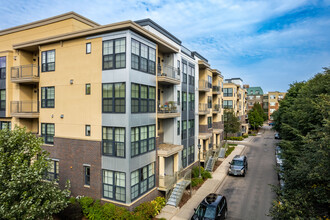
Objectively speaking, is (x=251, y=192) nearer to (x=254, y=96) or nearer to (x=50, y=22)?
(x=50, y=22)

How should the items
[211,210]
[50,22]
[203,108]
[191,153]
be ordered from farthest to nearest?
[203,108] → [191,153] → [50,22] → [211,210]

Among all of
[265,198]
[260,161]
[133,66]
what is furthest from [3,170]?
[260,161]

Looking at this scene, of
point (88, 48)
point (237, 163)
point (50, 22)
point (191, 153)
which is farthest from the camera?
point (237, 163)

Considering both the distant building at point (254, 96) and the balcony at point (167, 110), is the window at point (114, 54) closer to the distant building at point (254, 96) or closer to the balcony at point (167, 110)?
the balcony at point (167, 110)

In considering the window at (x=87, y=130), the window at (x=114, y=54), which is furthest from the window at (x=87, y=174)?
the window at (x=114, y=54)

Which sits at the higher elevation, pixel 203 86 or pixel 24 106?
pixel 203 86

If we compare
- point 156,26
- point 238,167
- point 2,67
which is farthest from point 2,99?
point 238,167

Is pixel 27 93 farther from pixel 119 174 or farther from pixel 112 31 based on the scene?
pixel 119 174

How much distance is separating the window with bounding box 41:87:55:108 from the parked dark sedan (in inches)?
567

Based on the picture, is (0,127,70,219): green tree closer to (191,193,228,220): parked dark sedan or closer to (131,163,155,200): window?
(131,163,155,200): window

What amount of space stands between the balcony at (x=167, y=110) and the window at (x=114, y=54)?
554 centimetres

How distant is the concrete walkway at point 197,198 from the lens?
16.0 metres

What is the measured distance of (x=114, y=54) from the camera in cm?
1505

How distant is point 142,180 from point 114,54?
31.5 ft
